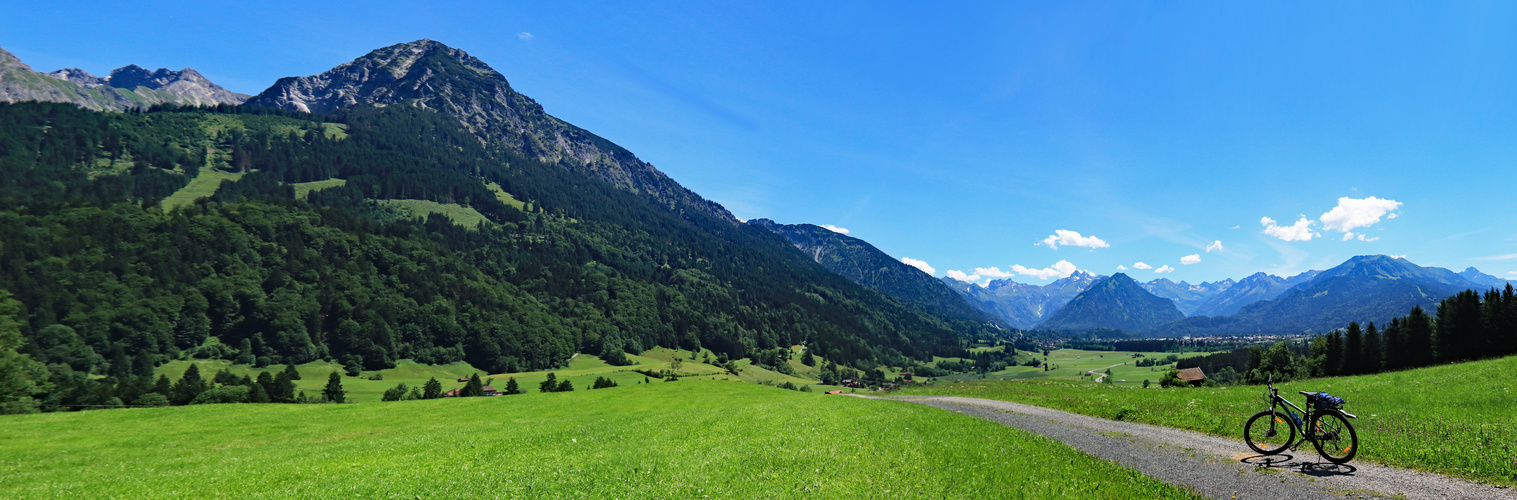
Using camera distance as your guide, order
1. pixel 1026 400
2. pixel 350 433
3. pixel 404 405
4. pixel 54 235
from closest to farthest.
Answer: pixel 350 433 < pixel 1026 400 < pixel 404 405 < pixel 54 235

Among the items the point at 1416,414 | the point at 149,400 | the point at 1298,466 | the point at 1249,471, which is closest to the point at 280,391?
the point at 149,400

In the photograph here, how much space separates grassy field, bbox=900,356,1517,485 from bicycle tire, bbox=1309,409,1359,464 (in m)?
0.70

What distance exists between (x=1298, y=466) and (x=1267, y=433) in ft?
5.96

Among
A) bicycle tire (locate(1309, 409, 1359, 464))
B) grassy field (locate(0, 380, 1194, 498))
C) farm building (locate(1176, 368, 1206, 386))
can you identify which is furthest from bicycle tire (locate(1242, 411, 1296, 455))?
farm building (locate(1176, 368, 1206, 386))

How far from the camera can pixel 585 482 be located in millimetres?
15547

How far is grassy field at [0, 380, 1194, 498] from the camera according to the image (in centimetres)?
1449

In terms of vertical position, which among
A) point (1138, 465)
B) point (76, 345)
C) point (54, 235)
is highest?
point (54, 235)

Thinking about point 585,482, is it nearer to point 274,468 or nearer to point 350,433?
point 274,468

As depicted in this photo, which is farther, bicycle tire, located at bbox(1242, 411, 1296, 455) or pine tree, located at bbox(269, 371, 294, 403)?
pine tree, located at bbox(269, 371, 294, 403)

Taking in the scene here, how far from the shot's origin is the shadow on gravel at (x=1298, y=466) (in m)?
14.3

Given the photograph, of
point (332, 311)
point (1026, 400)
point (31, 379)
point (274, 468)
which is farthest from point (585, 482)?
point (332, 311)

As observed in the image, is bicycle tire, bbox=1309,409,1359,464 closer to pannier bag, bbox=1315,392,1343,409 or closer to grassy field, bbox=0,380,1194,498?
pannier bag, bbox=1315,392,1343,409

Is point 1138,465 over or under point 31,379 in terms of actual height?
over

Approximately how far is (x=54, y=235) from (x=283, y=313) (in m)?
72.8
